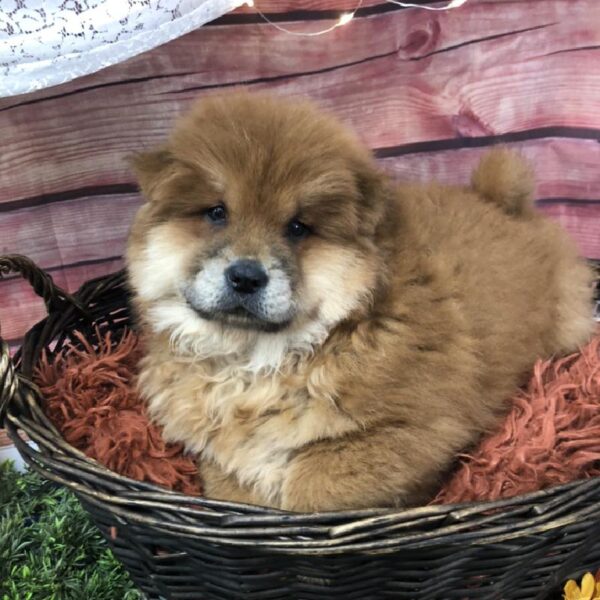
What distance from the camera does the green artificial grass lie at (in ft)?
4.79

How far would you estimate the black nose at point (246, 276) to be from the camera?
3.57ft

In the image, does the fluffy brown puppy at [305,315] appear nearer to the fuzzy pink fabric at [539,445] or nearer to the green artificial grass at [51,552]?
the fuzzy pink fabric at [539,445]

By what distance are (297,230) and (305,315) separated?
142mm

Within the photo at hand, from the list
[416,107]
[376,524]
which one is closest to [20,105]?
[416,107]

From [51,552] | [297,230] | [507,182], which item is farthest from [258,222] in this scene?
[51,552]

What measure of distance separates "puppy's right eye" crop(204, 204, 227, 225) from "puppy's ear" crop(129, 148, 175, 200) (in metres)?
0.09

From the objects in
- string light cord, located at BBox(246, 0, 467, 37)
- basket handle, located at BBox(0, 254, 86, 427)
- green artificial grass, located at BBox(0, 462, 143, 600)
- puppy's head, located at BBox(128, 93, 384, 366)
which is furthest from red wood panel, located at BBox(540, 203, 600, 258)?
green artificial grass, located at BBox(0, 462, 143, 600)

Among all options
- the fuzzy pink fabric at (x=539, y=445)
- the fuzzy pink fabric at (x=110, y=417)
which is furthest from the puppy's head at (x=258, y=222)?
the fuzzy pink fabric at (x=539, y=445)

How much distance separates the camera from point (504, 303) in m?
1.32

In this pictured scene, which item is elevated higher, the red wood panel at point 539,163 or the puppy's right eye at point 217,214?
the puppy's right eye at point 217,214

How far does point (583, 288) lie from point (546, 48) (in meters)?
0.70

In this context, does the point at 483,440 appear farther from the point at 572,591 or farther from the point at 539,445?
the point at 572,591

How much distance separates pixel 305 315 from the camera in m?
1.17

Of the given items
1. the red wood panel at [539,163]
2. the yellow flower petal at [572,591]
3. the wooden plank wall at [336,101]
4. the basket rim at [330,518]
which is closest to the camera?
the basket rim at [330,518]
